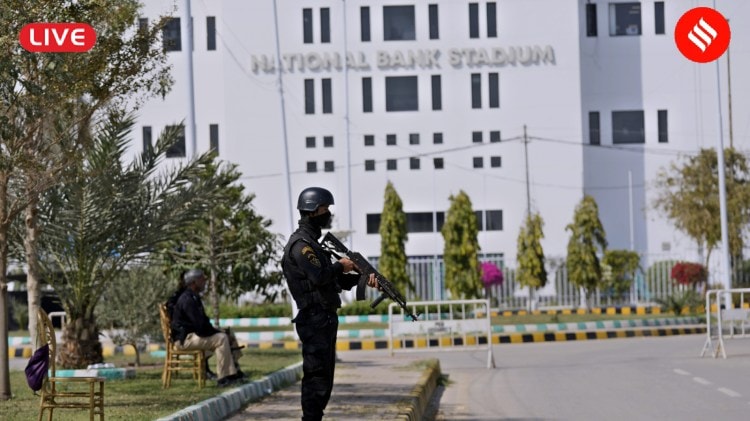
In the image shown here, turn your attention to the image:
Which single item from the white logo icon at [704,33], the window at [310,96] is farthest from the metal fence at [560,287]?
the white logo icon at [704,33]

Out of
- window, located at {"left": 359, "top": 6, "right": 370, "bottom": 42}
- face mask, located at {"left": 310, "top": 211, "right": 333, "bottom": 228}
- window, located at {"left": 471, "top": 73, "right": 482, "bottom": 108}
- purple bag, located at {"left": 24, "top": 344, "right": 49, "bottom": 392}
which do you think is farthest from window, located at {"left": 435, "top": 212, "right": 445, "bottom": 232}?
face mask, located at {"left": 310, "top": 211, "right": 333, "bottom": 228}

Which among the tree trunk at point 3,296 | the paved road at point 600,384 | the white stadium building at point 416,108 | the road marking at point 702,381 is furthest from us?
the white stadium building at point 416,108

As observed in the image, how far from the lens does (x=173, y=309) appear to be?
16844 mm

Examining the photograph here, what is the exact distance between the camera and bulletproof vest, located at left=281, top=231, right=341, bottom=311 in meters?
9.36

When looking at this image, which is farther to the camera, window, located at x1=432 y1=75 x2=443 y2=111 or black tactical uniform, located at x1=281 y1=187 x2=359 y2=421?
window, located at x1=432 y1=75 x2=443 y2=111

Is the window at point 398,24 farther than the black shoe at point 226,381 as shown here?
Yes

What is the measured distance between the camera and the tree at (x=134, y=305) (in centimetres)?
2045

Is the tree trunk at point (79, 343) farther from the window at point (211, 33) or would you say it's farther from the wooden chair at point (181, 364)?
the window at point (211, 33)

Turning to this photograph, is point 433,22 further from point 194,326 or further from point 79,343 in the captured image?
point 194,326

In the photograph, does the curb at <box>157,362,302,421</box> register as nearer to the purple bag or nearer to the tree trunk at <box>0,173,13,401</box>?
the purple bag

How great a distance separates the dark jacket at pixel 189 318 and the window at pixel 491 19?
39165 millimetres

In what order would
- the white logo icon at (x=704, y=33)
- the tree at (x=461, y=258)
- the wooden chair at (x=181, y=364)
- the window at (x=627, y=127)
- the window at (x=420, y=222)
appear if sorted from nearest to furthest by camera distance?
the wooden chair at (x=181, y=364) < the white logo icon at (x=704, y=33) < the tree at (x=461, y=258) < the window at (x=420, y=222) < the window at (x=627, y=127)

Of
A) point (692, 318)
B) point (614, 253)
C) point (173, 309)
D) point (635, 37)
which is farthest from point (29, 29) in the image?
point (635, 37)

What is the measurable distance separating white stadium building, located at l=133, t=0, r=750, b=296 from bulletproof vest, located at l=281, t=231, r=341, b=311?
4326 cm
